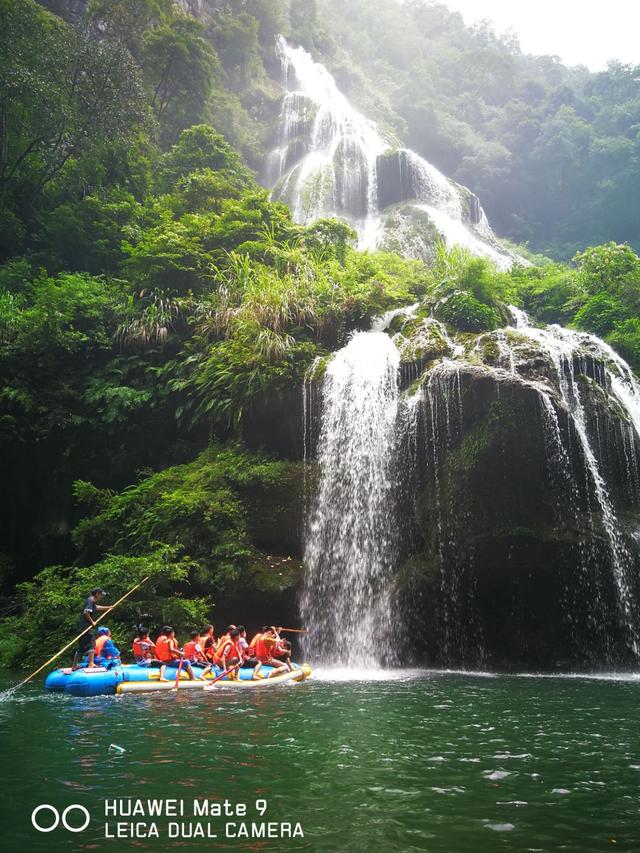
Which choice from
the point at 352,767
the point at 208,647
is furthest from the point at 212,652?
the point at 352,767

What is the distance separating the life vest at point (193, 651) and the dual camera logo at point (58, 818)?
5.38 meters

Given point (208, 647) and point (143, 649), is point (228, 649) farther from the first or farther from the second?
point (143, 649)

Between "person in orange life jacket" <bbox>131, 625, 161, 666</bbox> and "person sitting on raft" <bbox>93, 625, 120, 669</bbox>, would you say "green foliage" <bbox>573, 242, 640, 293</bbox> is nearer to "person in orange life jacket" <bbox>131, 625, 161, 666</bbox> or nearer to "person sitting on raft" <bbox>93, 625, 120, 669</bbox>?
"person in orange life jacket" <bbox>131, 625, 161, 666</bbox>

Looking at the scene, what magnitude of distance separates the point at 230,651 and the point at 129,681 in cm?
168

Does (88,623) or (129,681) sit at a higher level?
(88,623)

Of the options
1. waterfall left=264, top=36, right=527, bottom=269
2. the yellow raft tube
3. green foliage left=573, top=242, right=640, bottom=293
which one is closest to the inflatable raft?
the yellow raft tube

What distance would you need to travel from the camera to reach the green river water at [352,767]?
280 cm

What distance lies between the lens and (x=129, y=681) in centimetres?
750

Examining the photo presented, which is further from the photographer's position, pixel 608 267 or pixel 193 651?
pixel 608 267

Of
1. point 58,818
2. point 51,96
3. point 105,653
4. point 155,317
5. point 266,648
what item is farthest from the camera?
point 51,96

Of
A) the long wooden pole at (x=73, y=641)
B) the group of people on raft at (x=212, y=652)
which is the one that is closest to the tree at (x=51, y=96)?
the long wooden pole at (x=73, y=641)

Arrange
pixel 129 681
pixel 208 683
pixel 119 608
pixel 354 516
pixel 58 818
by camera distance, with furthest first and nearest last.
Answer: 1. pixel 354 516
2. pixel 119 608
3. pixel 208 683
4. pixel 129 681
5. pixel 58 818

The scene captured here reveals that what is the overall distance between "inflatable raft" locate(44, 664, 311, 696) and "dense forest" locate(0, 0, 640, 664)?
165 cm

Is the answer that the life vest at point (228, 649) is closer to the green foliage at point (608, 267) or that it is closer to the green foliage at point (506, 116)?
the green foliage at point (608, 267)
